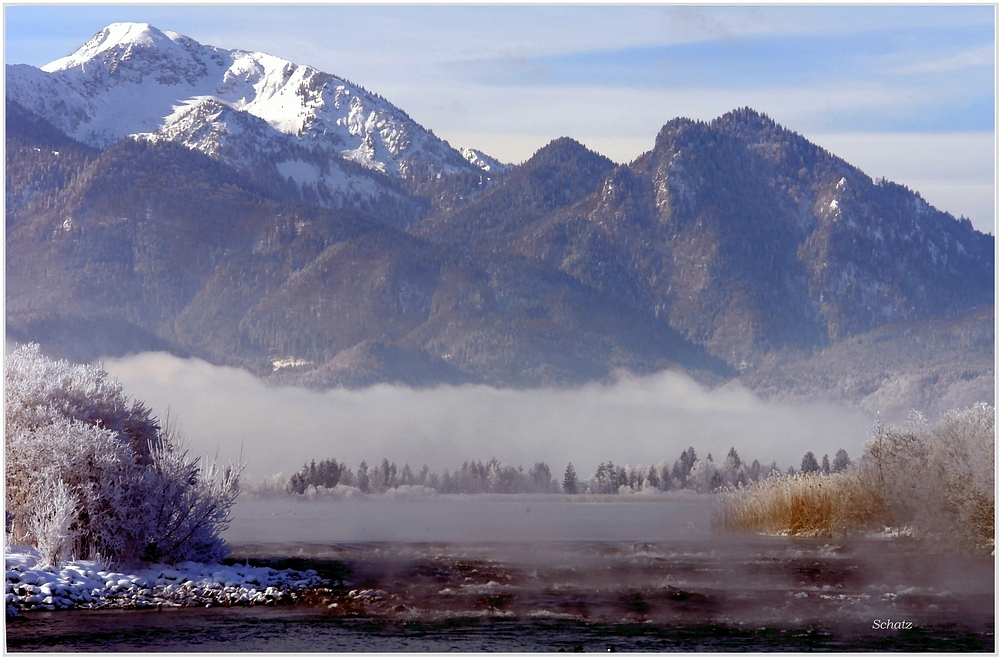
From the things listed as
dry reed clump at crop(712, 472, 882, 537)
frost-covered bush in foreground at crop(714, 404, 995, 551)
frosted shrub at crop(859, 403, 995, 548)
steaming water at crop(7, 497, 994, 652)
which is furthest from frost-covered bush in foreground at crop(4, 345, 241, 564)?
dry reed clump at crop(712, 472, 882, 537)

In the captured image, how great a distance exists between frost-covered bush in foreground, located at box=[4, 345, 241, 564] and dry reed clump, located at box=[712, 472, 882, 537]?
33535 mm

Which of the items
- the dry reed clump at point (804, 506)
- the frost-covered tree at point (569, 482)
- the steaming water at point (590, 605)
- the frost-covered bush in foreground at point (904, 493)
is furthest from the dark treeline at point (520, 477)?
the steaming water at point (590, 605)

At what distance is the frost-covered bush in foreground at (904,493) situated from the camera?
4916 cm

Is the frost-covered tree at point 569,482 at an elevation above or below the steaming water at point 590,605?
above

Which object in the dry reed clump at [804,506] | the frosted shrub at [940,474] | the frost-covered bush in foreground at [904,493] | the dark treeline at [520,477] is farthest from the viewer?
the dark treeline at [520,477]

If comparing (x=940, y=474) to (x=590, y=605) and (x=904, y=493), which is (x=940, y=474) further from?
(x=590, y=605)

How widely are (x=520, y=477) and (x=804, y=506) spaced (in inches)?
4843

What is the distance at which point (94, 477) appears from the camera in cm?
4094

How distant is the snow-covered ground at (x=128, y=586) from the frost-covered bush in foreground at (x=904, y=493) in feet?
89.8

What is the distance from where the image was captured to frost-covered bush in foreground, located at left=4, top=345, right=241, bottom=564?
1585 inches

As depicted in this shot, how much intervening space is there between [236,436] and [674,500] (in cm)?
7089

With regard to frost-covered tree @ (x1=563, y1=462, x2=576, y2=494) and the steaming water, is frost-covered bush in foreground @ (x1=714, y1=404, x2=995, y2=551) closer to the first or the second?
the steaming water

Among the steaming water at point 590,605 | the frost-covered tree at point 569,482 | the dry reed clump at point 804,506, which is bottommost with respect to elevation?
the steaming water at point 590,605

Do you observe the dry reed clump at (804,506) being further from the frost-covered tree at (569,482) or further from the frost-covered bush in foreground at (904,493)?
the frost-covered tree at (569,482)
